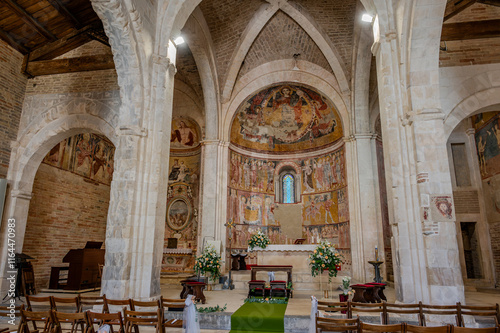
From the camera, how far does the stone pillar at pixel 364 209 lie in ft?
42.8

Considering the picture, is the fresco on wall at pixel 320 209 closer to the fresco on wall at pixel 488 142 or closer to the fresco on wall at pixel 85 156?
the fresco on wall at pixel 488 142

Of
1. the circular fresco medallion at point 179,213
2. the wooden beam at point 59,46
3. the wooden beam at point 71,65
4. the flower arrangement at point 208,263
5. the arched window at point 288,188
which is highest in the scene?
the wooden beam at point 59,46

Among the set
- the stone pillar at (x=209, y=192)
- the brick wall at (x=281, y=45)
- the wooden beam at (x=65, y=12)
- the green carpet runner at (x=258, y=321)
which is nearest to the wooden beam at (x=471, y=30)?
the brick wall at (x=281, y=45)

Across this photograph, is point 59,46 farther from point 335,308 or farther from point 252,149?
point 335,308

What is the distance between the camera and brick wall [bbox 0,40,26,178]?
11.0 meters

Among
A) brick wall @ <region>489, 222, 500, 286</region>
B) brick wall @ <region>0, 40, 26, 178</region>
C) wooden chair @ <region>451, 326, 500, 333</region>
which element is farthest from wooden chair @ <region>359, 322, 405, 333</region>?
brick wall @ <region>0, 40, 26, 178</region>

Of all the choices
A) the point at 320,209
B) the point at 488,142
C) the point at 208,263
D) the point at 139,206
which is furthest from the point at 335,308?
the point at 488,142

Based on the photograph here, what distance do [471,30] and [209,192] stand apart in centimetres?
1079

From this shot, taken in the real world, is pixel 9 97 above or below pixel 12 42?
below

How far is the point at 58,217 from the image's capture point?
13.8m

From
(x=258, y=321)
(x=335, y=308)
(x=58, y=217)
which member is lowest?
(x=258, y=321)

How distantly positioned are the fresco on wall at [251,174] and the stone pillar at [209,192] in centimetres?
127

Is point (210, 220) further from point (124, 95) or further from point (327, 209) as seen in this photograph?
point (124, 95)

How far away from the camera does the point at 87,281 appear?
1188 cm
